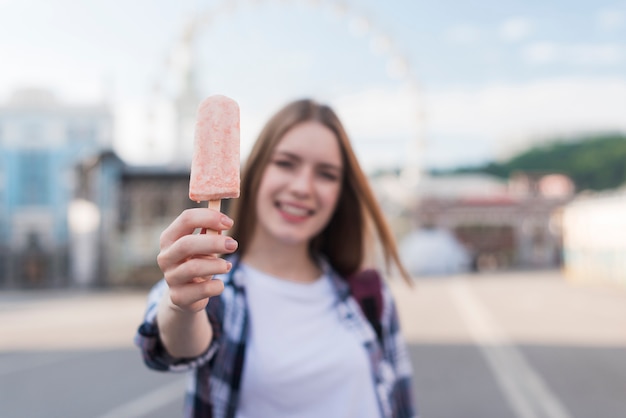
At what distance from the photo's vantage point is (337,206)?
2.26 m

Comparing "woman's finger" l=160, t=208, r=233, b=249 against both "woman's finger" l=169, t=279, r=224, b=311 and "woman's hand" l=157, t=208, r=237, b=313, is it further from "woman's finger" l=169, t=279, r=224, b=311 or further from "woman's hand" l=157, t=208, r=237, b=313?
"woman's finger" l=169, t=279, r=224, b=311

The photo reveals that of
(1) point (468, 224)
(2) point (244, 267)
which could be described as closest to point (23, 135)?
(1) point (468, 224)

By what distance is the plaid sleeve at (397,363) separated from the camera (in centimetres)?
199

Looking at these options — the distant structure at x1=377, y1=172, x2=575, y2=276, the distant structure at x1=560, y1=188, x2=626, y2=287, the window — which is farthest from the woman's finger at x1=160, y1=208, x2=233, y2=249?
the distant structure at x1=377, y1=172, x2=575, y2=276

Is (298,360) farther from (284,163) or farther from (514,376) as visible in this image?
(514,376)

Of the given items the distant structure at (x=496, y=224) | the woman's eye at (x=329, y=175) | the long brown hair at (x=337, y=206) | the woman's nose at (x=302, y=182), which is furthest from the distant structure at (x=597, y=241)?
the woman's nose at (x=302, y=182)

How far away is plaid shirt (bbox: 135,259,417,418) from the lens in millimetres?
1604

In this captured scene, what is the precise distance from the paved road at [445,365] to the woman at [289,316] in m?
3.26

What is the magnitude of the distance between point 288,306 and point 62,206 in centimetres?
3980

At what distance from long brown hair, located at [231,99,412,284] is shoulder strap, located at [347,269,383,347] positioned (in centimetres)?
8

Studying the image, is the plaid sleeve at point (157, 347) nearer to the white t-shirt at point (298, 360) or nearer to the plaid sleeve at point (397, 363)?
the white t-shirt at point (298, 360)

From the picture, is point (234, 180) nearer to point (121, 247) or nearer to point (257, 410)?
point (257, 410)

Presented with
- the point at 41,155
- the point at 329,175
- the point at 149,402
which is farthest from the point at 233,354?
the point at 41,155

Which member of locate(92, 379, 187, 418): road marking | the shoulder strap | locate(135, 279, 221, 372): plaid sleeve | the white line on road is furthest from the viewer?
the white line on road
